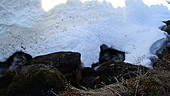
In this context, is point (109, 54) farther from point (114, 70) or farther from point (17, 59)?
point (17, 59)

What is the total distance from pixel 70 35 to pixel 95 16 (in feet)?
5.43

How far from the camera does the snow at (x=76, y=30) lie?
5.52m

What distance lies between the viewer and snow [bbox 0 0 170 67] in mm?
5516

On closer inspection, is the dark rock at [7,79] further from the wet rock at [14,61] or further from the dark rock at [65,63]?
the dark rock at [65,63]

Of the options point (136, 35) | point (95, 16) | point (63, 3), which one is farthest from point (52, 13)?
point (136, 35)

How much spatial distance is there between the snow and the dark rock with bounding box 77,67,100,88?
1.90 feet

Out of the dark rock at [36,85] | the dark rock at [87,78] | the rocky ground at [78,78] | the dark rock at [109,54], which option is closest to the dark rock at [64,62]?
the rocky ground at [78,78]

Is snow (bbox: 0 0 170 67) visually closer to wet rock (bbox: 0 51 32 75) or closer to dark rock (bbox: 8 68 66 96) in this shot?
wet rock (bbox: 0 51 32 75)

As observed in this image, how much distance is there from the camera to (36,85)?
10.2ft

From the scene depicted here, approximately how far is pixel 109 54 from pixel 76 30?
158 centimetres

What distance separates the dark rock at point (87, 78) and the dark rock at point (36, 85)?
1238mm

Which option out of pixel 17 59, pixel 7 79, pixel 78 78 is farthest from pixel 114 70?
pixel 17 59

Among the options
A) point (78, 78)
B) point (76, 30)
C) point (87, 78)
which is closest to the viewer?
point (78, 78)

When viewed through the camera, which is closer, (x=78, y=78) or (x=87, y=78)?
(x=78, y=78)
